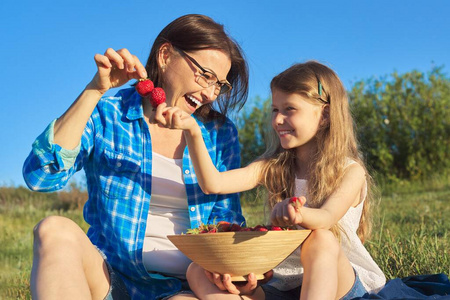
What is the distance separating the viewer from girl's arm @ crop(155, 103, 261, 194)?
2.31 m

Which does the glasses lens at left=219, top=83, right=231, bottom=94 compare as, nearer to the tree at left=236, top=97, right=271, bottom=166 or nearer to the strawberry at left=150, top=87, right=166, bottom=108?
the strawberry at left=150, top=87, right=166, bottom=108

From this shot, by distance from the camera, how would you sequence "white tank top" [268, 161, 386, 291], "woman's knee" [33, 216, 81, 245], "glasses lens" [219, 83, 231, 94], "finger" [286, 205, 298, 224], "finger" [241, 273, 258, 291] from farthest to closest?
"glasses lens" [219, 83, 231, 94] < "white tank top" [268, 161, 386, 291] < "finger" [241, 273, 258, 291] < "woman's knee" [33, 216, 81, 245] < "finger" [286, 205, 298, 224]

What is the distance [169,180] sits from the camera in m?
2.86

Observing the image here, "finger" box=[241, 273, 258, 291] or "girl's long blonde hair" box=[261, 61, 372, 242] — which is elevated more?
"girl's long blonde hair" box=[261, 61, 372, 242]

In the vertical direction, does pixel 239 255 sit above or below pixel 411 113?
below

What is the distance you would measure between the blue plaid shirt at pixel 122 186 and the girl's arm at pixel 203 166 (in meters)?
0.16

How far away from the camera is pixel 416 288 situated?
2.70 m

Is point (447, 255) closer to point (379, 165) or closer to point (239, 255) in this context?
point (239, 255)

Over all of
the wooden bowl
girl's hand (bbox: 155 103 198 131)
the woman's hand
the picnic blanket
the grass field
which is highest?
girl's hand (bbox: 155 103 198 131)

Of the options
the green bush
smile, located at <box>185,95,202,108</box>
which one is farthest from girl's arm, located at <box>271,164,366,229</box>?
the green bush

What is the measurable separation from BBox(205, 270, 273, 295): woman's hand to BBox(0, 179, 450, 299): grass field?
1.25 m

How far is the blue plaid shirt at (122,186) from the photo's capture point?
104 inches

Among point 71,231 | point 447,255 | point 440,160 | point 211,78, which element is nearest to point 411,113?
point 440,160

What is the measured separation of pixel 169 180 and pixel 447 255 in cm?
195
